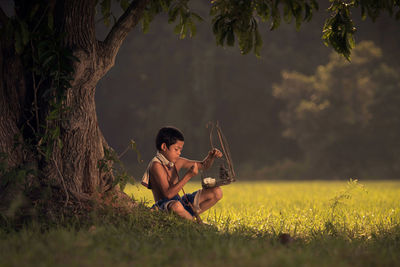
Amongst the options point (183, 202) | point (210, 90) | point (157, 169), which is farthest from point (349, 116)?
point (157, 169)

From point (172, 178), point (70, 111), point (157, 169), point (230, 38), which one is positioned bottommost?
point (172, 178)

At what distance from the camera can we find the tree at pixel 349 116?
29.4 m

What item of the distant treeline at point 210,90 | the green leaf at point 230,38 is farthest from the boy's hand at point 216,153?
the distant treeline at point 210,90

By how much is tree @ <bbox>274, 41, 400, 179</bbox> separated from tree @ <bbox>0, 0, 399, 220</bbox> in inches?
998

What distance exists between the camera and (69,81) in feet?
16.2

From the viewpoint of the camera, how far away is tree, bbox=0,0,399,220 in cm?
479

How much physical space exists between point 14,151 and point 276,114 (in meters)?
34.1

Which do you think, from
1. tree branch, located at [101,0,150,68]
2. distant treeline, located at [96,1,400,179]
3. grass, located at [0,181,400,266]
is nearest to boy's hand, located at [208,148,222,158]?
grass, located at [0,181,400,266]

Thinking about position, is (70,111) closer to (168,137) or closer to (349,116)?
(168,137)

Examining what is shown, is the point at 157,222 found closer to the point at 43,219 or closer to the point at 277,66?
the point at 43,219

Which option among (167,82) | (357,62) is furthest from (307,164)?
(167,82)

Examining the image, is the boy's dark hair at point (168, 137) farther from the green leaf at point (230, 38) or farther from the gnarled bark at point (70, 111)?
the green leaf at point (230, 38)

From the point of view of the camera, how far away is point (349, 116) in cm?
2917

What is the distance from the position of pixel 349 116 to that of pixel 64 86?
26676 mm
